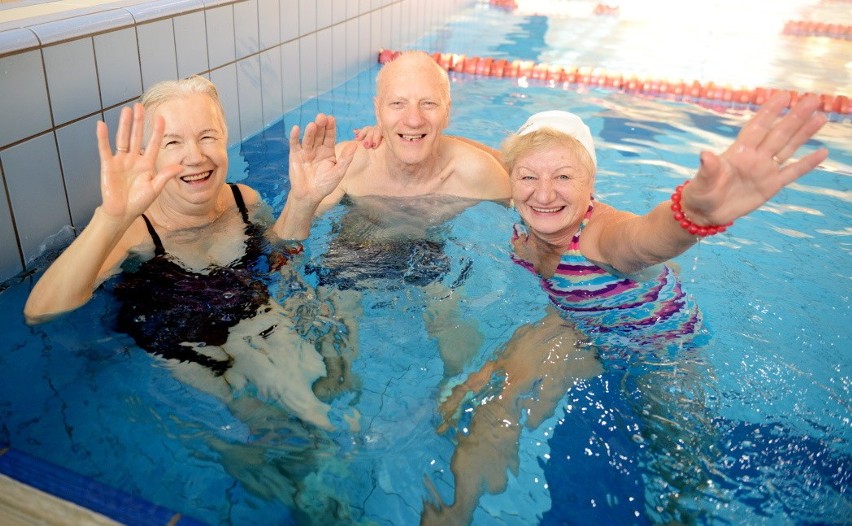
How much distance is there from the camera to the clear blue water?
207 cm

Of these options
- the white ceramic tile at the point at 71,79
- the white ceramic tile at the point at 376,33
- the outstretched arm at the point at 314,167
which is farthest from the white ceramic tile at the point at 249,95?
the white ceramic tile at the point at 376,33

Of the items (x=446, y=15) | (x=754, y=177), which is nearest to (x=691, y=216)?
(x=754, y=177)

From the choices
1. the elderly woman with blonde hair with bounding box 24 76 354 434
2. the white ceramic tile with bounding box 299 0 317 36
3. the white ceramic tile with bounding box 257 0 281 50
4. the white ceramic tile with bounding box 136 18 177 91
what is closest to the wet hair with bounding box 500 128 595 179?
the elderly woman with blonde hair with bounding box 24 76 354 434

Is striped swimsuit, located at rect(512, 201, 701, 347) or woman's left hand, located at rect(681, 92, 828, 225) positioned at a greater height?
woman's left hand, located at rect(681, 92, 828, 225)

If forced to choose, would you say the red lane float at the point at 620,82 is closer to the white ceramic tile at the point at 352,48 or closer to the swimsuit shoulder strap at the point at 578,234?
the white ceramic tile at the point at 352,48

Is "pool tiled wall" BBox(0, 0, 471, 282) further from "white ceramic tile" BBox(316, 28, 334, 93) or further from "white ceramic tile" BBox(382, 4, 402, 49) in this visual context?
"white ceramic tile" BBox(382, 4, 402, 49)

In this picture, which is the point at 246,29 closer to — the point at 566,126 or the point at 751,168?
the point at 566,126

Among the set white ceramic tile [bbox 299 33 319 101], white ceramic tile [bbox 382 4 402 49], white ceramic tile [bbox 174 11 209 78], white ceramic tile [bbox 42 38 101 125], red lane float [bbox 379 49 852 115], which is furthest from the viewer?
white ceramic tile [bbox 382 4 402 49]

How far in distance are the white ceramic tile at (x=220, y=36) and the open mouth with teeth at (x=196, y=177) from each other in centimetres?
197

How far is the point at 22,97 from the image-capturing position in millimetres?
2844

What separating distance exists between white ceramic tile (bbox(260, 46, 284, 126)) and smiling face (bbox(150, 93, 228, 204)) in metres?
2.60

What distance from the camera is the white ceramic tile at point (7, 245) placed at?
2.84 meters

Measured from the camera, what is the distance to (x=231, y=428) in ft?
7.35

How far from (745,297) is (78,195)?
331 cm
